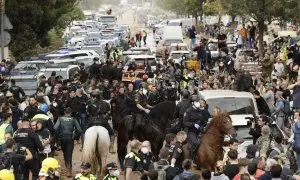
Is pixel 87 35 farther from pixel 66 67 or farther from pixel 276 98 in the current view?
pixel 276 98

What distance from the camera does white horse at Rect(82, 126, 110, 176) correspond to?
17953 mm

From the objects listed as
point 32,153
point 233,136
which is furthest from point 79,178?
point 233,136

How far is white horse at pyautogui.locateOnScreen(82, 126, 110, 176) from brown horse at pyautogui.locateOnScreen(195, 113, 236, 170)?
2.27m

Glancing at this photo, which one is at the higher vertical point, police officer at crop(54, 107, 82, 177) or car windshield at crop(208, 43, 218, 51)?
police officer at crop(54, 107, 82, 177)

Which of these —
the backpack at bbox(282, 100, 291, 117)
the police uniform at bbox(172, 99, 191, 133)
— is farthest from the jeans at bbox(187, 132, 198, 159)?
the backpack at bbox(282, 100, 291, 117)

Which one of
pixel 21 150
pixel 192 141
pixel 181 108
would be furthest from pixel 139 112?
pixel 21 150

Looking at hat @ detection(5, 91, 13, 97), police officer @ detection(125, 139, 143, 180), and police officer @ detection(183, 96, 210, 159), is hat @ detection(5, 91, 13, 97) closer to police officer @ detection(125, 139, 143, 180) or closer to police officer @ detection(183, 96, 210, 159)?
police officer @ detection(183, 96, 210, 159)

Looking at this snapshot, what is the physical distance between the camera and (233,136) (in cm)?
1711

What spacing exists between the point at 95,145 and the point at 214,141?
2729mm

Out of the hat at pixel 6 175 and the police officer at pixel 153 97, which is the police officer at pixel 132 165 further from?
the police officer at pixel 153 97

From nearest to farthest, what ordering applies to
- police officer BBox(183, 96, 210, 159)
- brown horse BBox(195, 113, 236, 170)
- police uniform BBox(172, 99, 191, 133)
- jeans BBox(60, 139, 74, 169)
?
brown horse BBox(195, 113, 236, 170)
police officer BBox(183, 96, 210, 159)
police uniform BBox(172, 99, 191, 133)
jeans BBox(60, 139, 74, 169)

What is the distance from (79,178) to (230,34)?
5423 centimetres

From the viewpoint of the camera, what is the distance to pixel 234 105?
20531mm

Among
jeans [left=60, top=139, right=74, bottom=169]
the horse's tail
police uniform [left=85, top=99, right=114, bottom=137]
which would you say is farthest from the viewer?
jeans [left=60, top=139, right=74, bottom=169]
